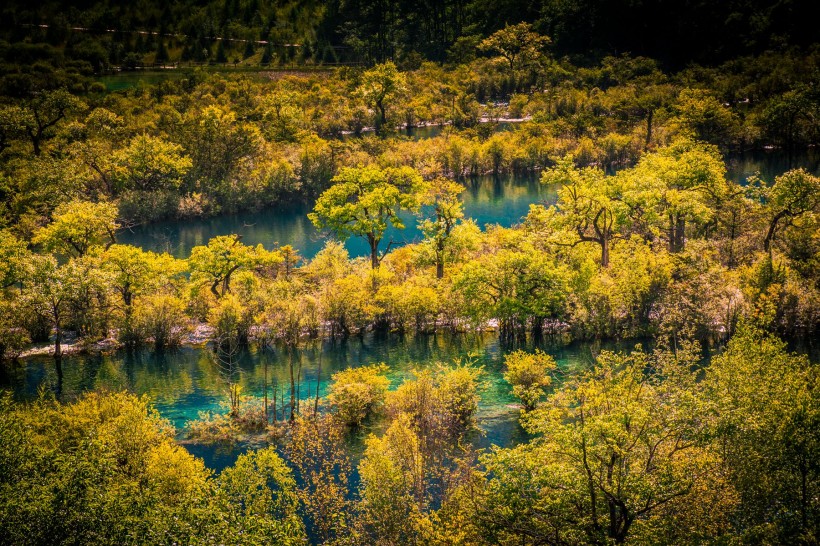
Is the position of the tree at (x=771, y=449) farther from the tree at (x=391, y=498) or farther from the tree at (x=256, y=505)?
the tree at (x=256, y=505)

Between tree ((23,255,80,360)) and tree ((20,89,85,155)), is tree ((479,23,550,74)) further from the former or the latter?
tree ((23,255,80,360))

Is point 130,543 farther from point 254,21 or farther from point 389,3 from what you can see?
point 254,21

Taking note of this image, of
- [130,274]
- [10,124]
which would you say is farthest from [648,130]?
[10,124]

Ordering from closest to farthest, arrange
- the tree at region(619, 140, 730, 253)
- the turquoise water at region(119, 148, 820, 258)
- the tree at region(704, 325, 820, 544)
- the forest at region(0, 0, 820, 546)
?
the tree at region(704, 325, 820, 544), the forest at region(0, 0, 820, 546), the tree at region(619, 140, 730, 253), the turquoise water at region(119, 148, 820, 258)

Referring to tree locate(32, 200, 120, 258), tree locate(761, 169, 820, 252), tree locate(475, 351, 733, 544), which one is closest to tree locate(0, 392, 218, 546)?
tree locate(475, 351, 733, 544)

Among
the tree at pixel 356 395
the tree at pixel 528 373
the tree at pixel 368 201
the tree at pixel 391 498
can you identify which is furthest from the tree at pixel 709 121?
the tree at pixel 391 498

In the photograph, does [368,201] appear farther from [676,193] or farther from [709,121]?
[709,121]
